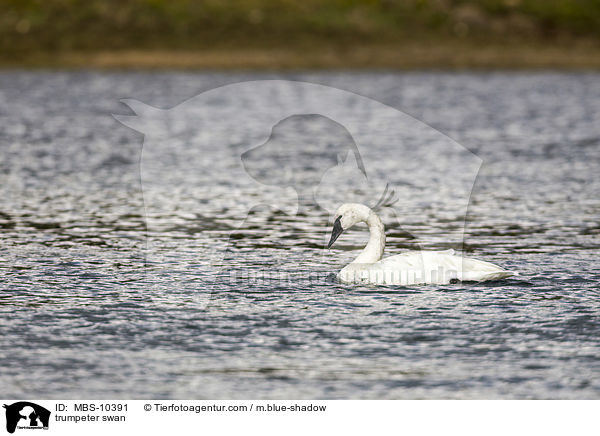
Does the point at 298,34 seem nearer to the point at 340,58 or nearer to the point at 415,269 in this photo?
the point at 340,58

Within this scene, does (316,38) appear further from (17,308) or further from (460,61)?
(17,308)

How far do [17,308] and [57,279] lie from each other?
192 cm

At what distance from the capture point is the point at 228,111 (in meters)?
58.0

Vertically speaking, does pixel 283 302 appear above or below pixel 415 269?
below

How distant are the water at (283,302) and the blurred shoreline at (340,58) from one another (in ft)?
163

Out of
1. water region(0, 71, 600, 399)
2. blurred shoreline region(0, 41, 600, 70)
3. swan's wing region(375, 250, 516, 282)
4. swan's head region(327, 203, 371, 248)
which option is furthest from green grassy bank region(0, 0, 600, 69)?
swan's wing region(375, 250, 516, 282)

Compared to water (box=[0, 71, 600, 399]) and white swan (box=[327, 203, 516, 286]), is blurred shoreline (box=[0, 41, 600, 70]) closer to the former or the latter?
water (box=[0, 71, 600, 399])

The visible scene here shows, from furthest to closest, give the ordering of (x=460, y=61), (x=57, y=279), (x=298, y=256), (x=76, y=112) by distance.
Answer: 1. (x=460, y=61)
2. (x=76, y=112)
3. (x=298, y=256)
4. (x=57, y=279)
